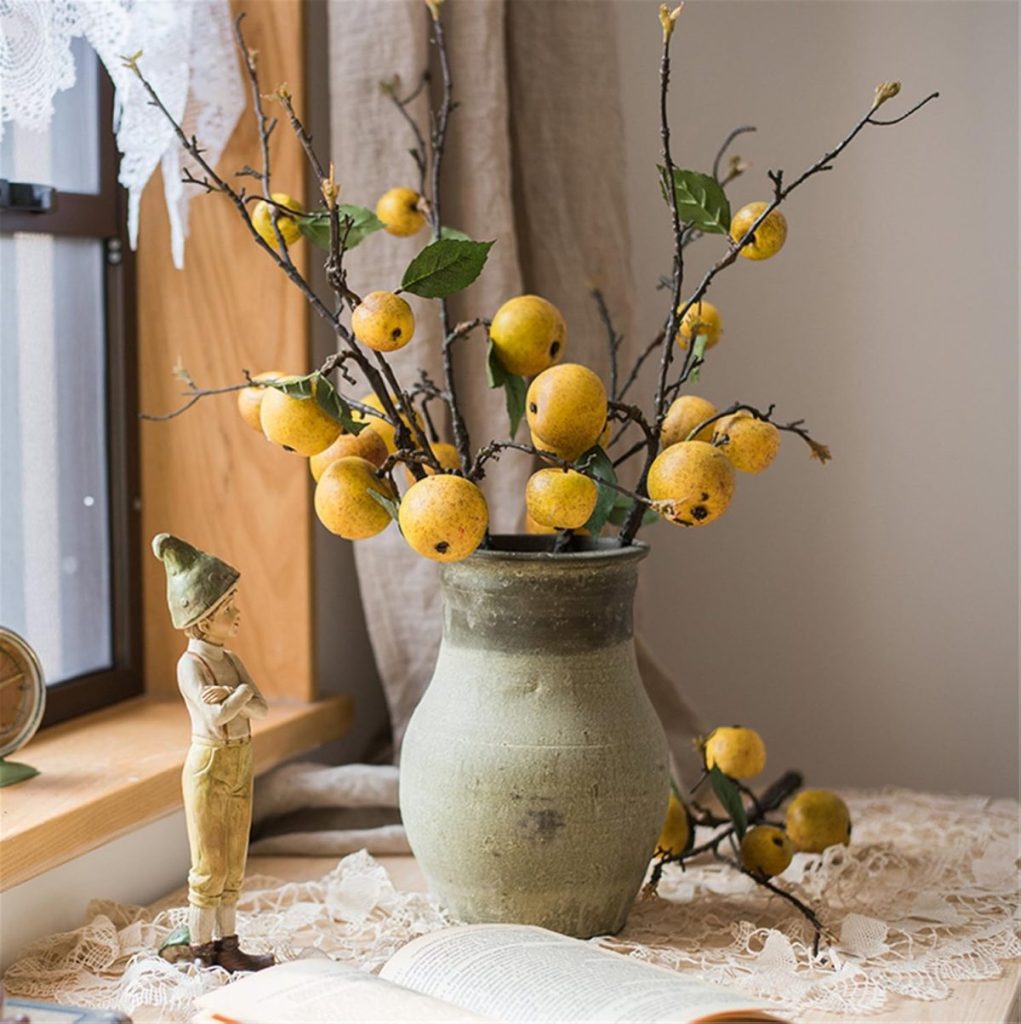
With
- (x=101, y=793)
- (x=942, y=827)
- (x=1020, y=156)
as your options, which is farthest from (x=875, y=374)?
(x=101, y=793)

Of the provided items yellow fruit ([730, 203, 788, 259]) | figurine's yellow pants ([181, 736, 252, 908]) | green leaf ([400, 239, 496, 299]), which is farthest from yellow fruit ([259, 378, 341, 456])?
yellow fruit ([730, 203, 788, 259])

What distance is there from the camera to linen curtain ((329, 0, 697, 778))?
1.30 metres

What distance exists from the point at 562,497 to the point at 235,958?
1.22 ft

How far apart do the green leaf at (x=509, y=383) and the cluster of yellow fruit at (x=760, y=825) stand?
0.31 metres

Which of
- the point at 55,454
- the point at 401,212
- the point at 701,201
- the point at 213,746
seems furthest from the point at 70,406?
the point at 701,201

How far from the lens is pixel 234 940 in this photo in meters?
0.91

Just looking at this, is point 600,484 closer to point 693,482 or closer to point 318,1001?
point 693,482

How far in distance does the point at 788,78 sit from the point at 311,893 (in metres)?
1.04

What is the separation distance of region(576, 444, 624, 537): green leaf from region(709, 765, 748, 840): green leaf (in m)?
0.22

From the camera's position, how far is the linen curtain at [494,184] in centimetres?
130

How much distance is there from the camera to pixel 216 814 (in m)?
0.89

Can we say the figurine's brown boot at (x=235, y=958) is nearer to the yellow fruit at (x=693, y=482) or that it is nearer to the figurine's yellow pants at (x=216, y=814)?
the figurine's yellow pants at (x=216, y=814)

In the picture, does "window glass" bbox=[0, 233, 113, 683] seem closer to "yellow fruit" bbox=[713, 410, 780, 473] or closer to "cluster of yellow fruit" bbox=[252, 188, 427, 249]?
"cluster of yellow fruit" bbox=[252, 188, 427, 249]

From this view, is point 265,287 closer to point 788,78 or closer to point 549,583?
point 549,583
